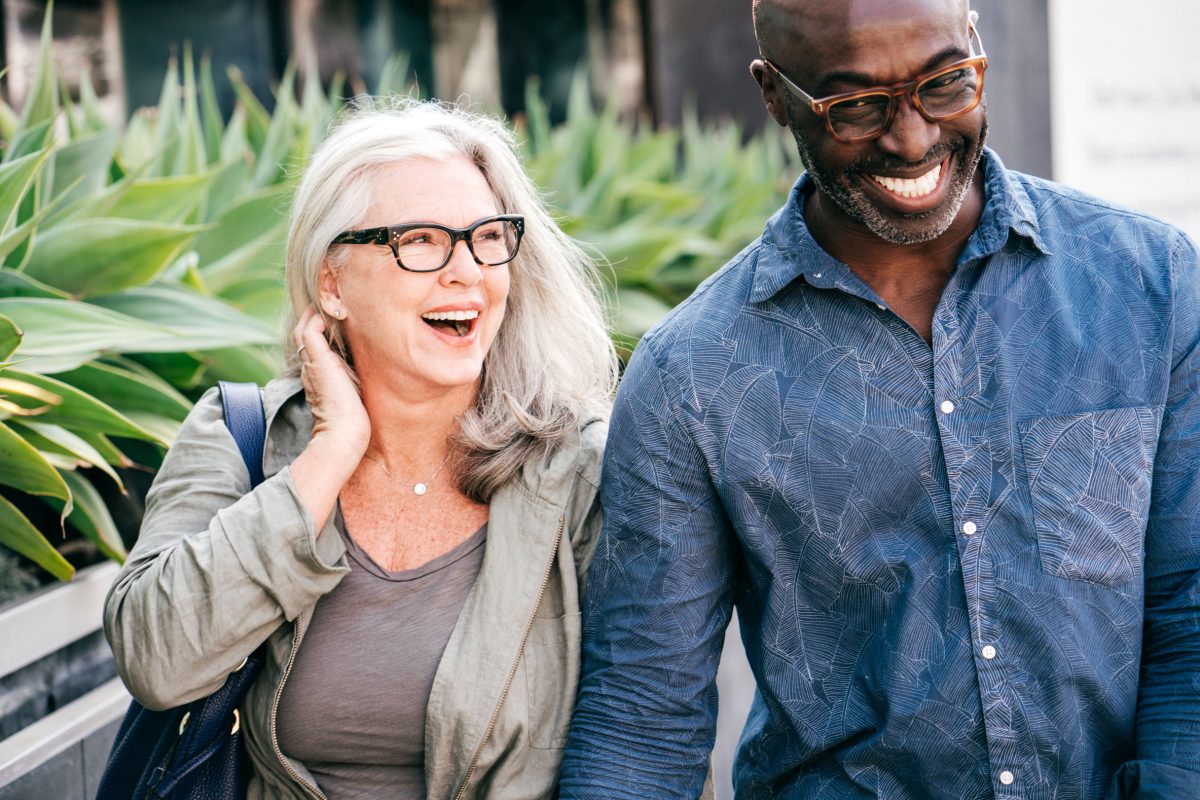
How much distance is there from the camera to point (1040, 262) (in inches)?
88.9

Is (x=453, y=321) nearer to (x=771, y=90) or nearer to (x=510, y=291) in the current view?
(x=510, y=291)

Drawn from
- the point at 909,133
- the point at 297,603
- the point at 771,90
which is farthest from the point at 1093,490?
the point at 297,603

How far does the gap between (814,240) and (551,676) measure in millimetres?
907

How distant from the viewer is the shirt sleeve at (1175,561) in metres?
2.13

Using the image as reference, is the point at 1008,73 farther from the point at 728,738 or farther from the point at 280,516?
the point at 280,516

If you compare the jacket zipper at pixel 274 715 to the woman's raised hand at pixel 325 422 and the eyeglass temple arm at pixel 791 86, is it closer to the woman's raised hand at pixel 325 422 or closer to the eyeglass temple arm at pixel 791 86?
the woman's raised hand at pixel 325 422

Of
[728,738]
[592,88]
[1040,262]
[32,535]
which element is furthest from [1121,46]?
[32,535]

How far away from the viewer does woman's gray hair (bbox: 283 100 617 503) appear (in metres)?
2.61

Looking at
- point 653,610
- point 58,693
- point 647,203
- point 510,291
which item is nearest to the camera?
point 653,610

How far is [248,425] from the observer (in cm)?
254

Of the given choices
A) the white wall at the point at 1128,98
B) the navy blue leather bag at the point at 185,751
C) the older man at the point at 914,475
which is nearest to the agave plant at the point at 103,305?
the navy blue leather bag at the point at 185,751

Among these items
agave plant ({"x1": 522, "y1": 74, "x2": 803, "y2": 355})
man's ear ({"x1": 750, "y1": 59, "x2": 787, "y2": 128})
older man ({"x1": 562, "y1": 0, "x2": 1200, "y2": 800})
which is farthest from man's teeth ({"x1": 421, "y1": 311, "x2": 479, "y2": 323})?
agave plant ({"x1": 522, "y1": 74, "x2": 803, "y2": 355})

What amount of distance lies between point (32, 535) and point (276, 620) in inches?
31.4

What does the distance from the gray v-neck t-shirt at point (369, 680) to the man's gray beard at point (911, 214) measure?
0.96 m
